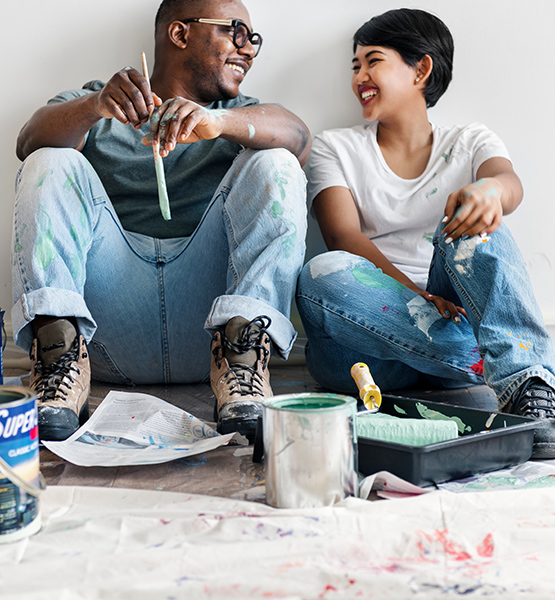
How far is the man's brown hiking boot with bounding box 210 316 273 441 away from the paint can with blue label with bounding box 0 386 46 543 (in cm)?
36

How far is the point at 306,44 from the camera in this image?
5.36 ft

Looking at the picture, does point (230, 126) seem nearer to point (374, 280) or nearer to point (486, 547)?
point (374, 280)

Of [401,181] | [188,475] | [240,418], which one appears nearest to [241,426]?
[240,418]

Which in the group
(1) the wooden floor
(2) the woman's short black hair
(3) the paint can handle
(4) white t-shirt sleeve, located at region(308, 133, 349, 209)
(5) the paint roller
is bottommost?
(1) the wooden floor

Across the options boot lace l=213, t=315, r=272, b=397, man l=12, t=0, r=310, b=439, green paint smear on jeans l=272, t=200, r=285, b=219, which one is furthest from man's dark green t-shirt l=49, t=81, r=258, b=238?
boot lace l=213, t=315, r=272, b=397

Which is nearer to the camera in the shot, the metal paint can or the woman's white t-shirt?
the metal paint can

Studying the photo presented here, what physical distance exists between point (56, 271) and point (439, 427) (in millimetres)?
688

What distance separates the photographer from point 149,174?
1.40 meters

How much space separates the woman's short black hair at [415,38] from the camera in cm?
149

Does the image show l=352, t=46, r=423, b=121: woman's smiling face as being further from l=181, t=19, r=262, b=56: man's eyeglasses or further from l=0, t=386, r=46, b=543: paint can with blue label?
l=0, t=386, r=46, b=543: paint can with blue label

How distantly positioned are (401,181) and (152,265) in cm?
68

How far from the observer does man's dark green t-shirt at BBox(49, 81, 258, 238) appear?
4.54 ft

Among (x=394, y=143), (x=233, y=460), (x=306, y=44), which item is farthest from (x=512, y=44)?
(x=233, y=460)

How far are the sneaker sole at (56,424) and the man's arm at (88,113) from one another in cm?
52
